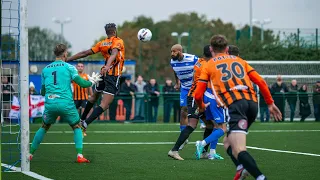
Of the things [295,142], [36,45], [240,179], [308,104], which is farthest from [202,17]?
[240,179]

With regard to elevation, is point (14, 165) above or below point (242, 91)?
below

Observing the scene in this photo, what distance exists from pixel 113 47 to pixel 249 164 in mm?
7014

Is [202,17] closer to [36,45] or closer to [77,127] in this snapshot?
[36,45]

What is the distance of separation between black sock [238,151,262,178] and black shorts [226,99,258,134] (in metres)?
0.33

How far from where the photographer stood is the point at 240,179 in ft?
28.4

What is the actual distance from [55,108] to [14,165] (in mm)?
1172

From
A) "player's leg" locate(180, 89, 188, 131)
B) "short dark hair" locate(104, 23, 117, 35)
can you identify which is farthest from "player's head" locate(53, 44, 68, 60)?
"player's leg" locate(180, 89, 188, 131)

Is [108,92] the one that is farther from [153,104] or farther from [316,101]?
[316,101]

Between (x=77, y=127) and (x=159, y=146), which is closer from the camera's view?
(x=77, y=127)

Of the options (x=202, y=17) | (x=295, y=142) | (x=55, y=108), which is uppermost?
(x=202, y=17)

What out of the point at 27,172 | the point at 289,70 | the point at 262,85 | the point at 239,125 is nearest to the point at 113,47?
the point at 27,172

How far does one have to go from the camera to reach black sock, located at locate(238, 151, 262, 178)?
7828 millimetres

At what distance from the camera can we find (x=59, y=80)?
11289 millimetres

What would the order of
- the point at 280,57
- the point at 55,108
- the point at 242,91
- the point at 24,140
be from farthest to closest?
the point at 280,57, the point at 55,108, the point at 24,140, the point at 242,91
